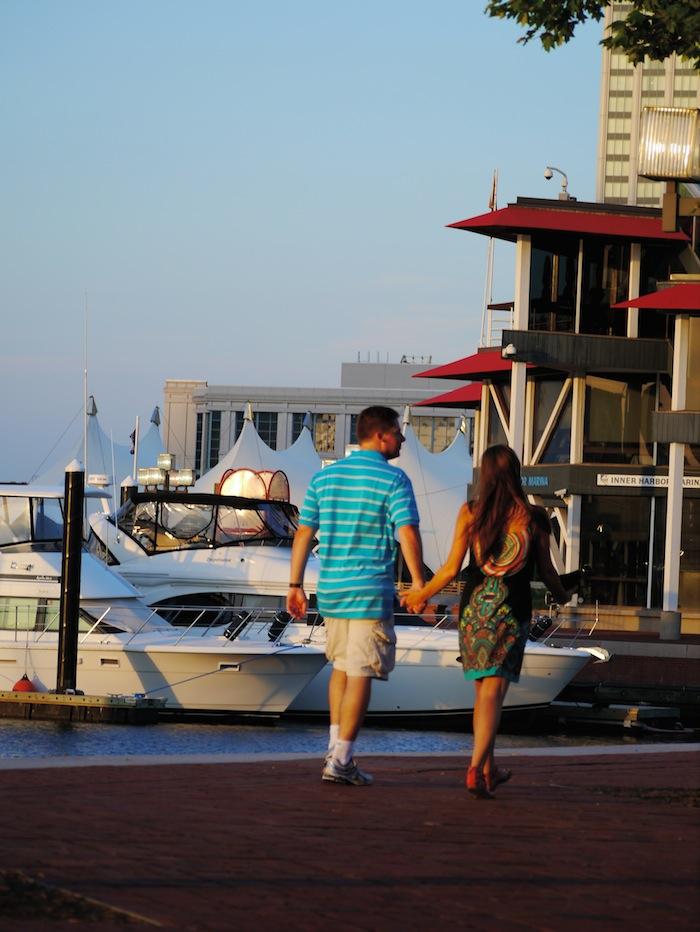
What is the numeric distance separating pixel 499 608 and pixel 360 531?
0.87 m

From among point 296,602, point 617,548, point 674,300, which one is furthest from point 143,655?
point 296,602

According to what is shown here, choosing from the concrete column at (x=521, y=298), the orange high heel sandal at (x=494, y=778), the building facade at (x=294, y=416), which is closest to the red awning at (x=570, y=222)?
the concrete column at (x=521, y=298)

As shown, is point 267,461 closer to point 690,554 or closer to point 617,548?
point 617,548

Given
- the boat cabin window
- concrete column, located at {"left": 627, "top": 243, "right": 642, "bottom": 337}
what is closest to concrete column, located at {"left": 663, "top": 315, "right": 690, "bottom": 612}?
concrete column, located at {"left": 627, "top": 243, "right": 642, "bottom": 337}

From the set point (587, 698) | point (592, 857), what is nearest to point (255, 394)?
point (587, 698)

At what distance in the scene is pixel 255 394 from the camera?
4636 inches

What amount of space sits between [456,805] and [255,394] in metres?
111

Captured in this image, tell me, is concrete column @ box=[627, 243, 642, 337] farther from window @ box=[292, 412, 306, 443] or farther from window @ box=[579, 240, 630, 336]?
A: window @ box=[292, 412, 306, 443]

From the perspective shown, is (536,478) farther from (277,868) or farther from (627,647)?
(277,868)

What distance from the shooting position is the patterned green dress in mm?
8172

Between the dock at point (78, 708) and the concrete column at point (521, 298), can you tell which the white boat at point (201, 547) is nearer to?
the dock at point (78, 708)

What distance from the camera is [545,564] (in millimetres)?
8281

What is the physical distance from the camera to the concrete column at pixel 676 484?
34656 millimetres

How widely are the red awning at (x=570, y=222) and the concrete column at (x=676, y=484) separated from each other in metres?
3.39
